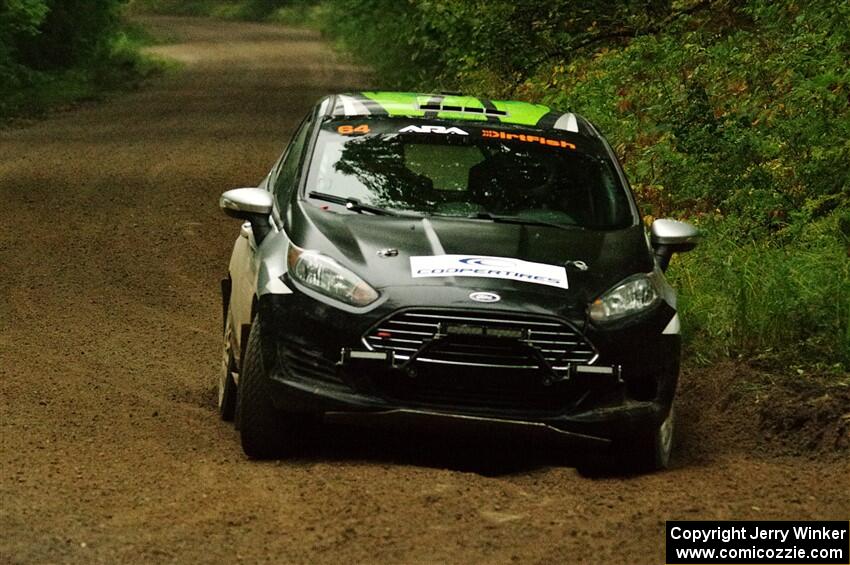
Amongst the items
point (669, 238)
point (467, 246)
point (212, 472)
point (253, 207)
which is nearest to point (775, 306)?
point (669, 238)

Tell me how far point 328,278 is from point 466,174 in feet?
4.96

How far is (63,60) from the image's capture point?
34.7 meters

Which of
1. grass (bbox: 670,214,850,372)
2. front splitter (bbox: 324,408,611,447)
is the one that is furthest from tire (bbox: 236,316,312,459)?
grass (bbox: 670,214,850,372)

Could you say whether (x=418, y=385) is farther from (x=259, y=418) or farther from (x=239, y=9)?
(x=239, y=9)

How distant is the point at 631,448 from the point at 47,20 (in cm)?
2832

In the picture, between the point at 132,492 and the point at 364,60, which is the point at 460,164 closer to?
the point at 132,492

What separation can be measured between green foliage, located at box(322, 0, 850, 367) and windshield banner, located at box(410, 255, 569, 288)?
8.40 ft

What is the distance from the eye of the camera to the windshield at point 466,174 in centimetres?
828

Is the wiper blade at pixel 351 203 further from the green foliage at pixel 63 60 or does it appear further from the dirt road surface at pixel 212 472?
the green foliage at pixel 63 60

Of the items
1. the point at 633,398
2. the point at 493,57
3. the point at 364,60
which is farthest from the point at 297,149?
the point at 364,60

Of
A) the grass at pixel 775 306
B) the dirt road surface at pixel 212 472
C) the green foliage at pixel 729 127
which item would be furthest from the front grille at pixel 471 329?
the green foliage at pixel 729 127

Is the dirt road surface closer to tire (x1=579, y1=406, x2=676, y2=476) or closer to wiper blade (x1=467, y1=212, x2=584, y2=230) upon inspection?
tire (x1=579, y1=406, x2=676, y2=476)

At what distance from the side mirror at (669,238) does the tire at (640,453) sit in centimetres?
88

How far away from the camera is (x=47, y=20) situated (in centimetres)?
3400
